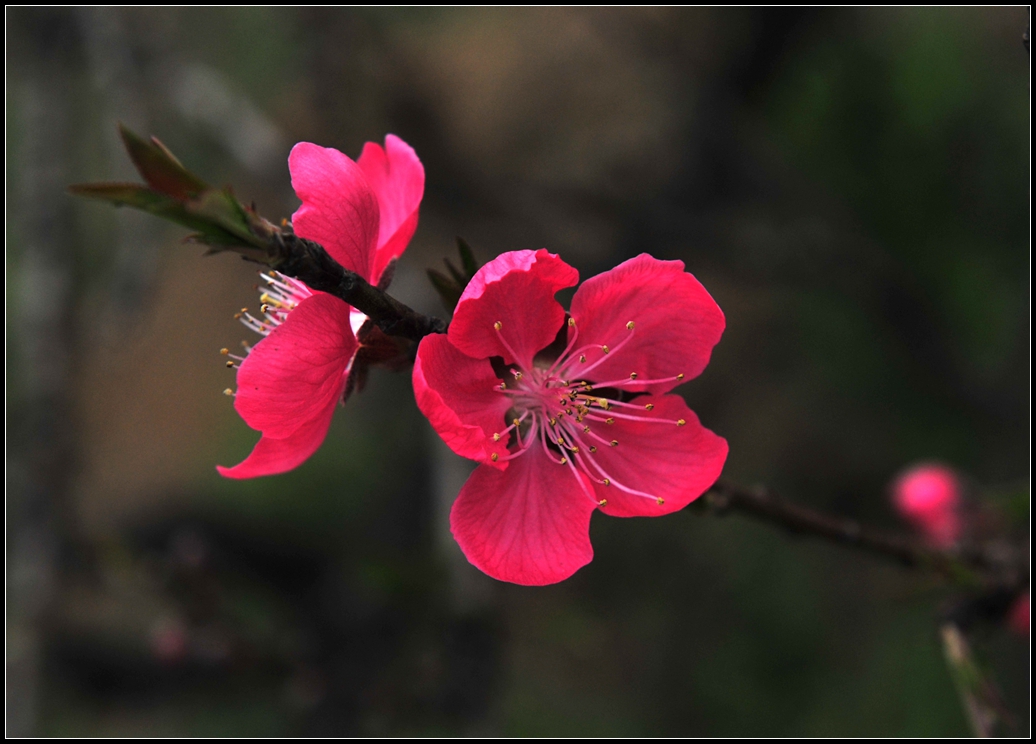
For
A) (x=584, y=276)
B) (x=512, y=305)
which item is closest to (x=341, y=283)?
(x=512, y=305)

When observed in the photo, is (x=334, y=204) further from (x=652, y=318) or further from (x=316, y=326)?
(x=652, y=318)

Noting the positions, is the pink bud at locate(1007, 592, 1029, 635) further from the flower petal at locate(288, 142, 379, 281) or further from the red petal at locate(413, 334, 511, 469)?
the flower petal at locate(288, 142, 379, 281)

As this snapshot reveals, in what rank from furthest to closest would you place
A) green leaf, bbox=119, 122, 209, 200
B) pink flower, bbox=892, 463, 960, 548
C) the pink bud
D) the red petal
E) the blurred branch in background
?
the blurred branch in background, pink flower, bbox=892, 463, 960, 548, the pink bud, the red petal, green leaf, bbox=119, 122, 209, 200

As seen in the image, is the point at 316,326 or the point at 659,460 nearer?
the point at 316,326

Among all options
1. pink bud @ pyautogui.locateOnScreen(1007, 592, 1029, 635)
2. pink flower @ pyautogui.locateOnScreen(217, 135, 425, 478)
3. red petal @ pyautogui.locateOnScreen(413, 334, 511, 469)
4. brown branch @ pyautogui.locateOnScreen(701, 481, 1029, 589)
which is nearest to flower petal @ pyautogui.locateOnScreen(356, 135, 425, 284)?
pink flower @ pyautogui.locateOnScreen(217, 135, 425, 478)

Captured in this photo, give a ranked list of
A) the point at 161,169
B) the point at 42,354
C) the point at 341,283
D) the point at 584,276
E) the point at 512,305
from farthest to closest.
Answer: the point at 584,276 → the point at 42,354 → the point at 512,305 → the point at 341,283 → the point at 161,169

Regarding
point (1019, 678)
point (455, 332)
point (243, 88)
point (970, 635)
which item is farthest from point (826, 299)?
point (243, 88)
